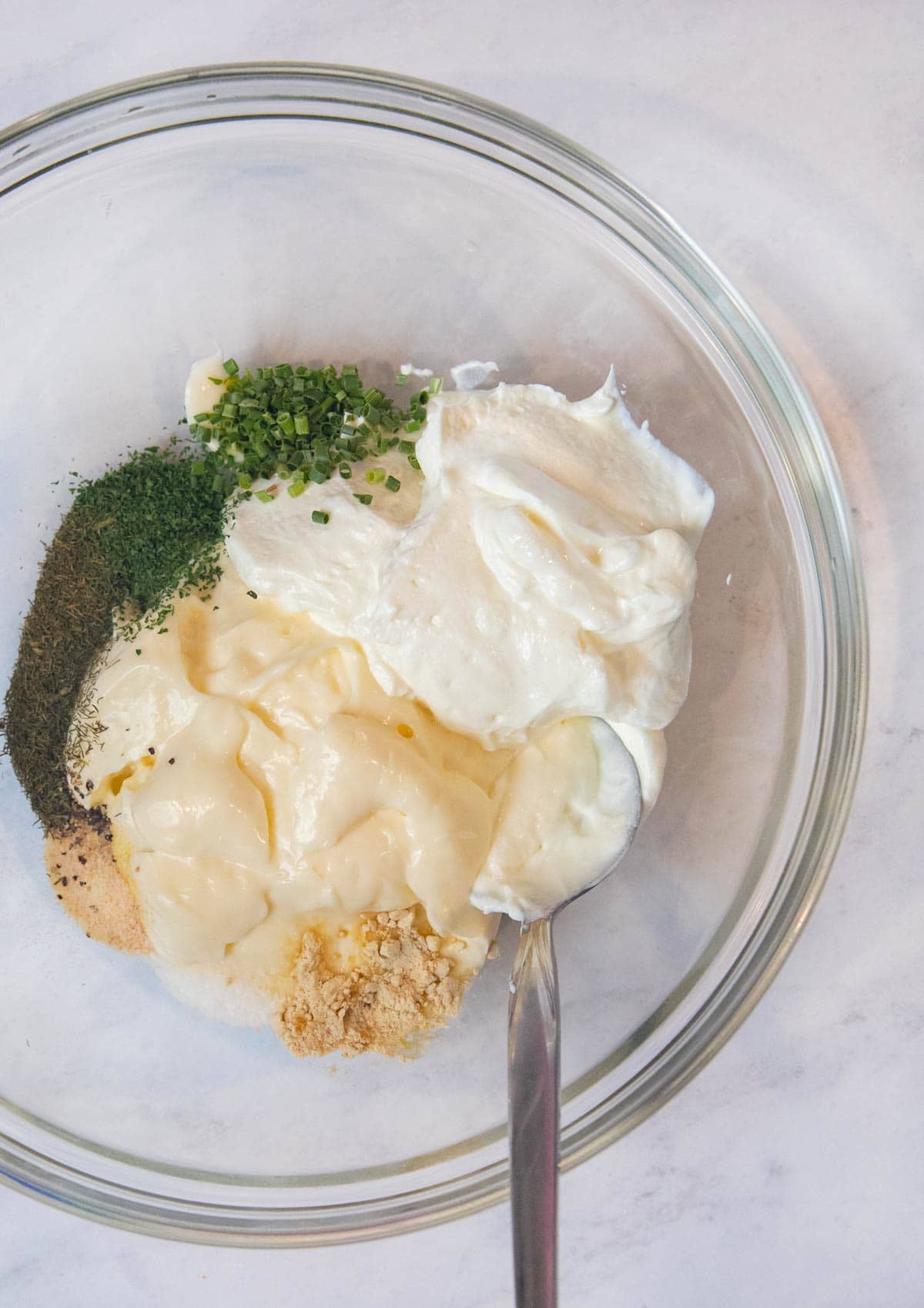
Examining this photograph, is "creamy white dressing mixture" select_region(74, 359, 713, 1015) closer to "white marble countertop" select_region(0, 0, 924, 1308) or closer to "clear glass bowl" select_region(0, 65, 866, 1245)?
"clear glass bowl" select_region(0, 65, 866, 1245)

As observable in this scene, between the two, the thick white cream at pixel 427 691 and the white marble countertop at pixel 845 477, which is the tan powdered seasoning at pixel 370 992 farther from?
the white marble countertop at pixel 845 477

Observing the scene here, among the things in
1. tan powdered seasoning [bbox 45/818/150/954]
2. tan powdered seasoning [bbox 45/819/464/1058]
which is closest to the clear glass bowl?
tan powdered seasoning [bbox 45/818/150/954]

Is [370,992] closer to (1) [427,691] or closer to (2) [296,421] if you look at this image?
(1) [427,691]

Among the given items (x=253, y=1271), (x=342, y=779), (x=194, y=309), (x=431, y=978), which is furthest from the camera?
(x=253, y=1271)

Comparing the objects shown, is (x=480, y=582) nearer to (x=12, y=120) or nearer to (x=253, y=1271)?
(x=12, y=120)

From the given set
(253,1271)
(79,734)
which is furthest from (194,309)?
(253,1271)

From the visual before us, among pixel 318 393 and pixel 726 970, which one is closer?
pixel 318 393

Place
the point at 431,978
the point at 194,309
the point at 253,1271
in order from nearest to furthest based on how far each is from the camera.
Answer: the point at 431,978 → the point at 194,309 → the point at 253,1271

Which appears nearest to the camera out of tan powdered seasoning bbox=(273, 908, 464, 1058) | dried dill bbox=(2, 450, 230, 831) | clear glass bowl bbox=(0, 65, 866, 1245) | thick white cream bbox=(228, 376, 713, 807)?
thick white cream bbox=(228, 376, 713, 807)
